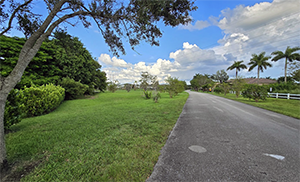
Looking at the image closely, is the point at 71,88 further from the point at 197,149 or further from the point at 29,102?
the point at 197,149

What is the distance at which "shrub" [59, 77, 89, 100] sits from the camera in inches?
577

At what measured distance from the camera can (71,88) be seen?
1477 cm

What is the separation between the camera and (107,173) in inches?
79.4

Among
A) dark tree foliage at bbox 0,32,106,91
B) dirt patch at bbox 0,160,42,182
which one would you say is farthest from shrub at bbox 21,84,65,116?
dirt patch at bbox 0,160,42,182

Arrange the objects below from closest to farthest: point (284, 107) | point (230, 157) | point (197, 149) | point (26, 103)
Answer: point (230, 157), point (197, 149), point (26, 103), point (284, 107)

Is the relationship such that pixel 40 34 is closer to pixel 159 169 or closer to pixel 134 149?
pixel 134 149

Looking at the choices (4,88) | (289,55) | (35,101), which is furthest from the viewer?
(289,55)

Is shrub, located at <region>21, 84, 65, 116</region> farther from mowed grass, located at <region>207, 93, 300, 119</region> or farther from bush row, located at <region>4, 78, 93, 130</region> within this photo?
mowed grass, located at <region>207, 93, 300, 119</region>

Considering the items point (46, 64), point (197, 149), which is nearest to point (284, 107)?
point (197, 149)

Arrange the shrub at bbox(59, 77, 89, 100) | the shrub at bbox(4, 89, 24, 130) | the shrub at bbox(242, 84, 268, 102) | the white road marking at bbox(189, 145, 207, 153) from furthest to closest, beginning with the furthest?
the shrub at bbox(59, 77, 89, 100), the shrub at bbox(242, 84, 268, 102), the shrub at bbox(4, 89, 24, 130), the white road marking at bbox(189, 145, 207, 153)

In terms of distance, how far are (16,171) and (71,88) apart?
14.6 meters

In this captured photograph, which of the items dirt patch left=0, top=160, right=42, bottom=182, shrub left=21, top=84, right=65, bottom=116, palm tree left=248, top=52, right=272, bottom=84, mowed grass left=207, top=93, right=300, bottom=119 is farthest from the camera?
palm tree left=248, top=52, right=272, bottom=84

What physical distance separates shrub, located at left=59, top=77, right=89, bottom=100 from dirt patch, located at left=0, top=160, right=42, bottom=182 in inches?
566

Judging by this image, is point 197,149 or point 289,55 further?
point 289,55
